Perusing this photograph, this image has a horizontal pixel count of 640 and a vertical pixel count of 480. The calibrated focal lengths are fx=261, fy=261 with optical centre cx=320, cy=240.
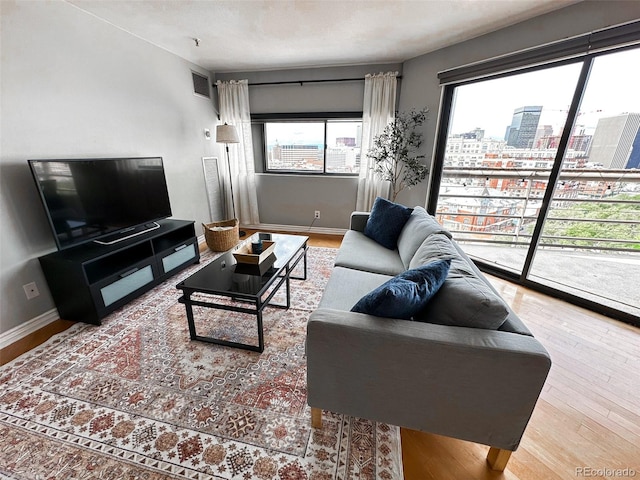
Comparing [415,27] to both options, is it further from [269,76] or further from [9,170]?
[9,170]

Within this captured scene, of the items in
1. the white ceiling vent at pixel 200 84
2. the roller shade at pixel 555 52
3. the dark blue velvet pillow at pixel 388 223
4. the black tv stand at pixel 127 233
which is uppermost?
the white ceiling vent at pixel 200 84

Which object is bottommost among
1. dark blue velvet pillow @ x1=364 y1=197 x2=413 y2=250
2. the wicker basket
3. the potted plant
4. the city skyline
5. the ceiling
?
the wicker basket

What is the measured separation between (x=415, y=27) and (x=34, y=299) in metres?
3.97

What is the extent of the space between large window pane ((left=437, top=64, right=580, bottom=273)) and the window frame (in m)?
1.37

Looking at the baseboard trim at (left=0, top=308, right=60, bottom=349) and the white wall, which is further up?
the white wall

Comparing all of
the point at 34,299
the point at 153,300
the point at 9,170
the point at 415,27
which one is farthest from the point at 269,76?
the point at 34,299

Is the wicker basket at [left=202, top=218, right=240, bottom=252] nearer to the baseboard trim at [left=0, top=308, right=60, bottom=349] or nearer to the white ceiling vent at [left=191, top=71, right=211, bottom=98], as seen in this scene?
the baseboard trim at [left=0, top=308, right=60, bottom=349]

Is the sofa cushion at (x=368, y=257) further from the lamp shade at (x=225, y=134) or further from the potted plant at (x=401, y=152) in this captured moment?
the lamp shade at (x=225, y=134)

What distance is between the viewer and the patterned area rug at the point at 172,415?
1.13 m

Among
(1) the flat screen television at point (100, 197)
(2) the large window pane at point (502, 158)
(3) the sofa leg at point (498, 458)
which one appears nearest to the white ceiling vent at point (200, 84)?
(1) the flat screen television at point (100, 197)

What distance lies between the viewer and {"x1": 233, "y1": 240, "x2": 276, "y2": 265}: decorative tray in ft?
6.28

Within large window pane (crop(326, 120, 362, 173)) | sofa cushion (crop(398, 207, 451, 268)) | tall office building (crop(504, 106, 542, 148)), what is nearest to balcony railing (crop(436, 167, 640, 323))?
tall office building (crop(504, 106, 542, 148))

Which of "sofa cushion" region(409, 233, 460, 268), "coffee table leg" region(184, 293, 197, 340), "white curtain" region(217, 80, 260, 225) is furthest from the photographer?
"white curtain" region(217, 80, 260, 225)

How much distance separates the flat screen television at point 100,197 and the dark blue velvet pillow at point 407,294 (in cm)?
227
